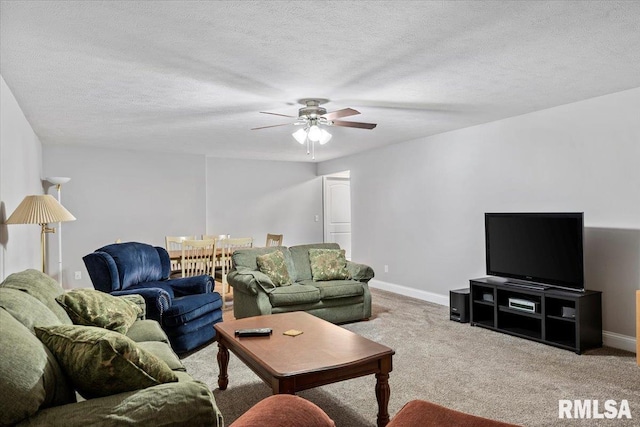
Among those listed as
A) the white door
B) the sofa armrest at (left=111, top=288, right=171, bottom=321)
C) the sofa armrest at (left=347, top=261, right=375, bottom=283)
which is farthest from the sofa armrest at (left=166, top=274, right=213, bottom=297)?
the white door

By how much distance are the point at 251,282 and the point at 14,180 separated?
2.36 meters

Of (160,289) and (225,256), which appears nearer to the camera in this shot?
(160,289)

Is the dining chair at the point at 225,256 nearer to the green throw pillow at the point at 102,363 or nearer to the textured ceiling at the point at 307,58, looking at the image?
the textured ceiling at the point at 307,58

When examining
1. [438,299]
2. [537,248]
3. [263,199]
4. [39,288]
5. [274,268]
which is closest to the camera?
[39,288]

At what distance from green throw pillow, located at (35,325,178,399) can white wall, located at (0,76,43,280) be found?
6.76 ft

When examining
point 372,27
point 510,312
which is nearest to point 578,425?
point 510,312

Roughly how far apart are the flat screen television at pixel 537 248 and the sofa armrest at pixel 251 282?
99.9 inches

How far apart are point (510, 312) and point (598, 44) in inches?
107

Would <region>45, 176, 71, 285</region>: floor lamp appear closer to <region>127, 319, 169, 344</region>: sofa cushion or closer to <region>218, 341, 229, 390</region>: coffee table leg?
<region>127, 319, 169, 344</region>: sofa cushion

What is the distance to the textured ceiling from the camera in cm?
233

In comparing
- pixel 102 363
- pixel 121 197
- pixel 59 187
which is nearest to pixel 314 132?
pixel 102 363

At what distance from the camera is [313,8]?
227cm

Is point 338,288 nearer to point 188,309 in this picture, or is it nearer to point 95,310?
point 188,309

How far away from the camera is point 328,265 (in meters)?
5.28
